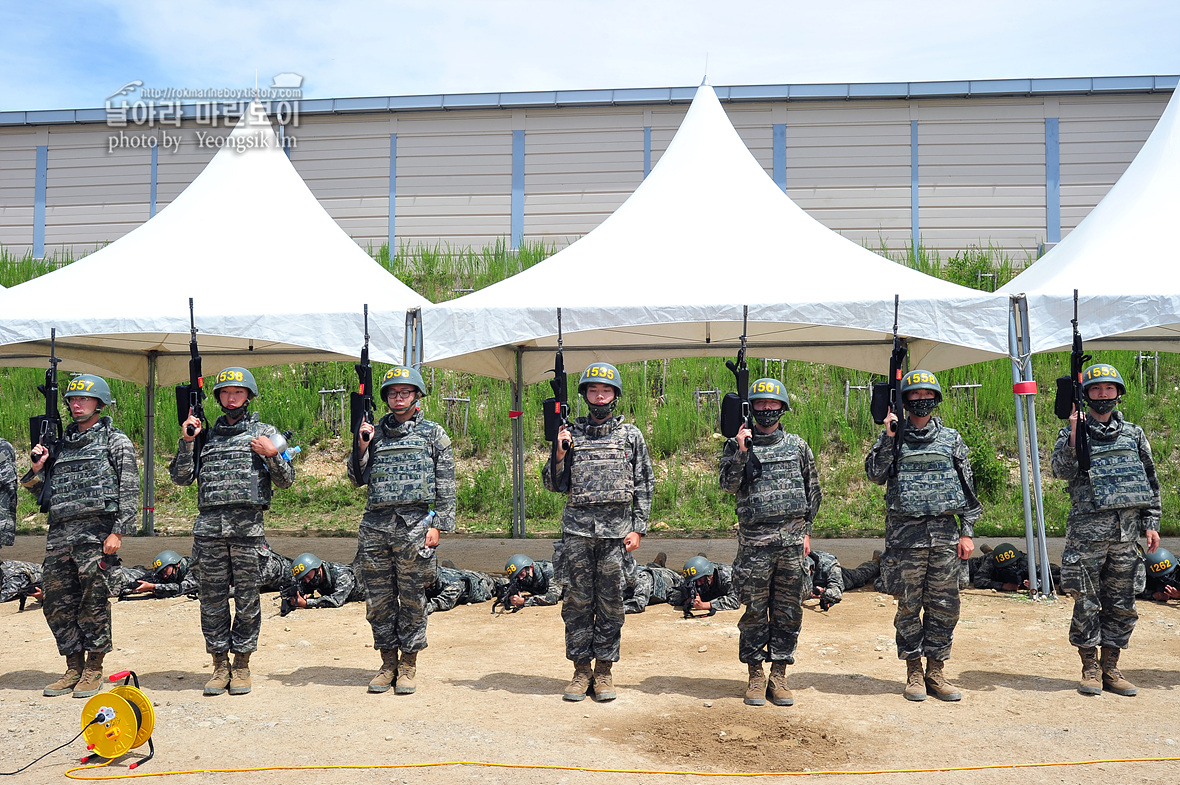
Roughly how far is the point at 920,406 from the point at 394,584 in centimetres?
348

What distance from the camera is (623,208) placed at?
366 inches

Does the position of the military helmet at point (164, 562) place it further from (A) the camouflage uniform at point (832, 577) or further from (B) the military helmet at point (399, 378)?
(A) the camouflage uniform at point (832, 577)

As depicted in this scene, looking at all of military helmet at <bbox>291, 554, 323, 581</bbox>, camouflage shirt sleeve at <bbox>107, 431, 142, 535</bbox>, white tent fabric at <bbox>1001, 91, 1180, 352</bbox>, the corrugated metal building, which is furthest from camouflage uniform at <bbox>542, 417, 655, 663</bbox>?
the corrugated metal building

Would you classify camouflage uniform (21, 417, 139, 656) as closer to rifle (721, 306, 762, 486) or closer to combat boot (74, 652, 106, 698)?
combat boot (74, 652, 106, 698)

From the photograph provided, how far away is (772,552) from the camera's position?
552 cm

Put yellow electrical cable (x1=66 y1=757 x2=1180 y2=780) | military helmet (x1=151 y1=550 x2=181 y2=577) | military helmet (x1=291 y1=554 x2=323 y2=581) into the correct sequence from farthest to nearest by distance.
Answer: military helmet (x1=151 y1=550 x2=181 y2=577), military helmet (x1=291 y1=554 x2=323 y2=581), yellow electrical cable (x1=66 y1=757 x2=1180 y2=780)

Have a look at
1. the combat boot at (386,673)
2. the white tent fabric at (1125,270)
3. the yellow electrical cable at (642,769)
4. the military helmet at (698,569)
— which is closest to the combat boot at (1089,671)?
the yellow electrical cable at (642,769)

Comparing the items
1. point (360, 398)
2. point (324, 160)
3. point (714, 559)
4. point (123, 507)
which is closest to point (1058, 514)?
point (714, 559)

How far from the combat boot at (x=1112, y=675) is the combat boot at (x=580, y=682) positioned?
3243 millimetres

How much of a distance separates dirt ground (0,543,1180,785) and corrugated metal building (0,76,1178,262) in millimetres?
10340

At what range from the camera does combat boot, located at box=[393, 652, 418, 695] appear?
5.68 metres

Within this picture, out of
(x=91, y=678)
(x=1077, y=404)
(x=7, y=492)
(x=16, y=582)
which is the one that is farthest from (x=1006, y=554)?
(x=16, y=582)

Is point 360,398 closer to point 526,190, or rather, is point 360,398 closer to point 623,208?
point 623,208

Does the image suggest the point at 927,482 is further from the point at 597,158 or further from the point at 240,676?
the point at 597,158
